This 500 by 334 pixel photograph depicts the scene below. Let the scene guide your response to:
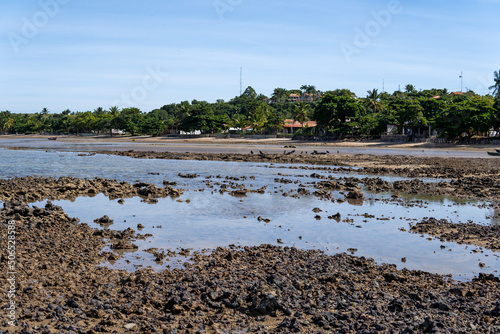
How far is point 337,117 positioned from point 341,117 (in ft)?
2.75

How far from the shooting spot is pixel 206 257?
12781 mm

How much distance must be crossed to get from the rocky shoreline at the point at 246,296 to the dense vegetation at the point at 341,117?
68093mm

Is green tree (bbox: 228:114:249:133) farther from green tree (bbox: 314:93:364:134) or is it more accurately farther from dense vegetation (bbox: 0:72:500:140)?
green tree (bbox: 314:93:364:134)

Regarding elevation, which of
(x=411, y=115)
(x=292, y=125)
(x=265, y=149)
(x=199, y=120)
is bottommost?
(x=265, y=149)

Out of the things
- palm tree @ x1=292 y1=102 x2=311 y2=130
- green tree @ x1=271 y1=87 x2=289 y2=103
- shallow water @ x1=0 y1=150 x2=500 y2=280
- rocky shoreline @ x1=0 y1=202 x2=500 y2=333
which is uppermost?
green tree @ x1=271 y1=87 x2=289 y2=103

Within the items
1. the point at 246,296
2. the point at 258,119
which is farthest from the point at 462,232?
the point at 258,119

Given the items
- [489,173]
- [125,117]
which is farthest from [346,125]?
[125,117]

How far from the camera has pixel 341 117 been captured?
98.8m

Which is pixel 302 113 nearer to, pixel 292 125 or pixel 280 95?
pixel 292 125

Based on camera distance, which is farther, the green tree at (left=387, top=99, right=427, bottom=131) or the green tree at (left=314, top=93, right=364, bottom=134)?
the green tree at (left=314, top=93, right=364, bottom=134)

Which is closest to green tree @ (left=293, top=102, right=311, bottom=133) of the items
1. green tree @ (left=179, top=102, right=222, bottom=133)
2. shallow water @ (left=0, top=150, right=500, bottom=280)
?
green tree @ (left=179, top=102, right=222, bottom=133)

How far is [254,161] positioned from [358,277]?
41.5 metres

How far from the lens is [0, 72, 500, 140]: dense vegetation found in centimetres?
7632

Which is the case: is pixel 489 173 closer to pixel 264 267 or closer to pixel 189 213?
pixel 189 213
